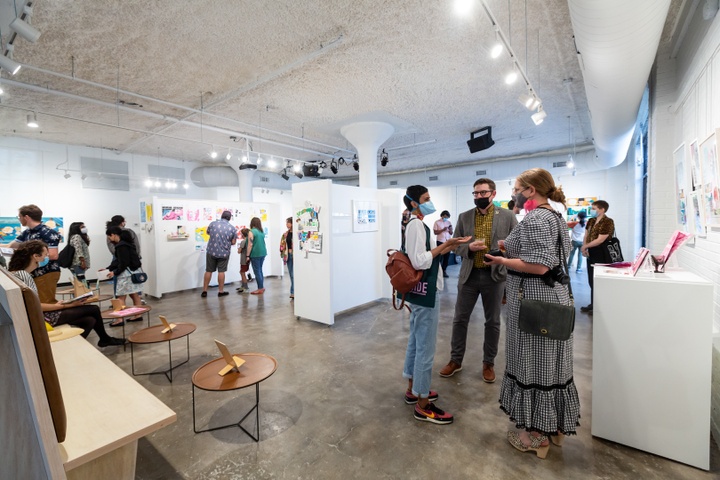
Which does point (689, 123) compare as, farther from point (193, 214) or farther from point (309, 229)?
point (193, 214)

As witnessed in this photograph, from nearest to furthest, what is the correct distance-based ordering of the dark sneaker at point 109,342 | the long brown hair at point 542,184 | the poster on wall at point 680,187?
the long brown hair at point 542,184
the poster on wall at point 680,187
the dark sneaker at point 109,342

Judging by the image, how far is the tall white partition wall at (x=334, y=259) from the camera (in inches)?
175

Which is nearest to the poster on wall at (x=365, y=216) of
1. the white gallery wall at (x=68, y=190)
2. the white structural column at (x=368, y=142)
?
the white structural column at (x=368, y=142)

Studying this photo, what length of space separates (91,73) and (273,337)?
13.4 ft

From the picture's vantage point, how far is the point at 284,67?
394 centimetres

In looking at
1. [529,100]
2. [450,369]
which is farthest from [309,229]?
[529,100]

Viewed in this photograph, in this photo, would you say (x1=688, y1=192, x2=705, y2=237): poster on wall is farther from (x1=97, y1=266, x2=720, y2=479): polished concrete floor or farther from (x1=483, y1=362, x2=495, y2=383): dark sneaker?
(x1=483, y1=362, x2=495, y2=383): dark sneaker

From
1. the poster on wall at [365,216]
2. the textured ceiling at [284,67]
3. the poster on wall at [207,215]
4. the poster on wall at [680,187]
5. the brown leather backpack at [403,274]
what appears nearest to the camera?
the brown leather backpack at [403,274]

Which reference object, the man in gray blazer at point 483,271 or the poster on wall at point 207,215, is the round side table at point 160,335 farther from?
the poster on wall at point 207,215

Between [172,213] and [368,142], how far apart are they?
4.33 metres

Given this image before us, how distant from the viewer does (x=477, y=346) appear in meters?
3.65

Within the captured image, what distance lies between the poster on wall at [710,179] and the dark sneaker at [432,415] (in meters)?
2.24

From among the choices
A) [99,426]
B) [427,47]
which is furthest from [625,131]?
[99,426]

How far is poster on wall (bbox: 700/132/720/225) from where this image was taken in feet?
6.77
